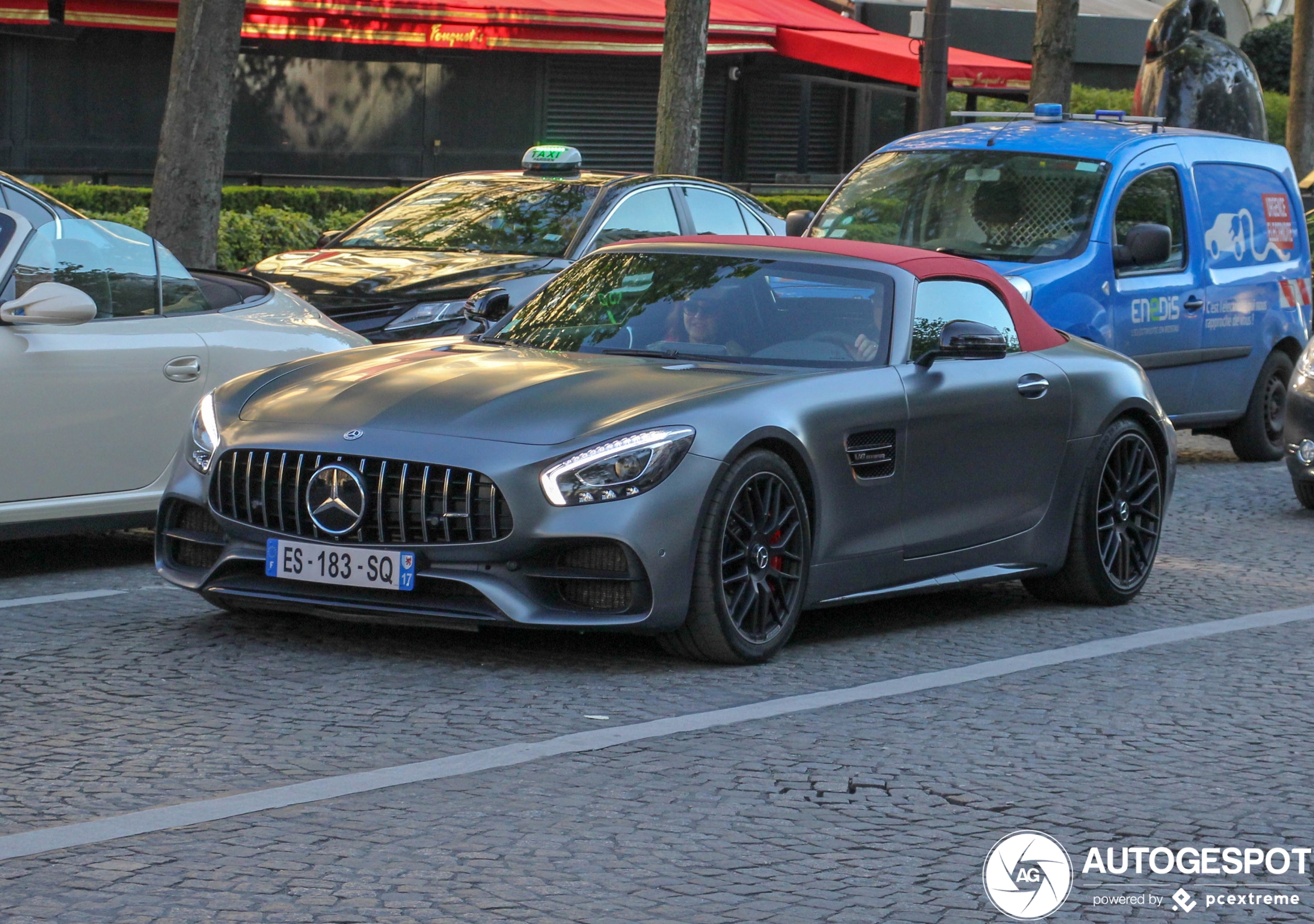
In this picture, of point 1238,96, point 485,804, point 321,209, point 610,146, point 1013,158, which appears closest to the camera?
point 485,804

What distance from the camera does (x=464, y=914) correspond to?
13.8 feet

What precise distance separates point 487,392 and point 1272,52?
43.3m

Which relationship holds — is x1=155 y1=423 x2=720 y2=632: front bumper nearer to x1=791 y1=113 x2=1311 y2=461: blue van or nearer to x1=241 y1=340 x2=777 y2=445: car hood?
x1=241 y1=340 x2=777 y2=445: car hood

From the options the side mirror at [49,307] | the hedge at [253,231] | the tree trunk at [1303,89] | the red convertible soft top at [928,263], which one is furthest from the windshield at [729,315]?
the tree trunk at [1303,89]

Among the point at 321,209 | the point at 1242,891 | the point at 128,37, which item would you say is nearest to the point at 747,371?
the point at 1242,891

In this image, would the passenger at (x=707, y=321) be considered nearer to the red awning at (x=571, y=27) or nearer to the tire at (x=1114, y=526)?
the tire at (x=1114, y=526)

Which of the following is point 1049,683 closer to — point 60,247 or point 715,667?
point 715,667

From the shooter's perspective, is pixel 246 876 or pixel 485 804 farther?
pixel 485 804

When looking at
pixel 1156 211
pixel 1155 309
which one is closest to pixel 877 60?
pixel 1156 211

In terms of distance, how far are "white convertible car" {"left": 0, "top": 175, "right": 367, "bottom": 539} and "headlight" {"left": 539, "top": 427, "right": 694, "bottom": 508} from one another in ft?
7.83

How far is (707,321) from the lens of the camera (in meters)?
7.46

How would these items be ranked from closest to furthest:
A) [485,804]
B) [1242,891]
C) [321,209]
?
[1242,891] < [485,804] < [321,209]

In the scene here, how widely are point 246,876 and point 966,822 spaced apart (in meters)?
1.74

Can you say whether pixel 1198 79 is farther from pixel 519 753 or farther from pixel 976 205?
pixel 519 753
